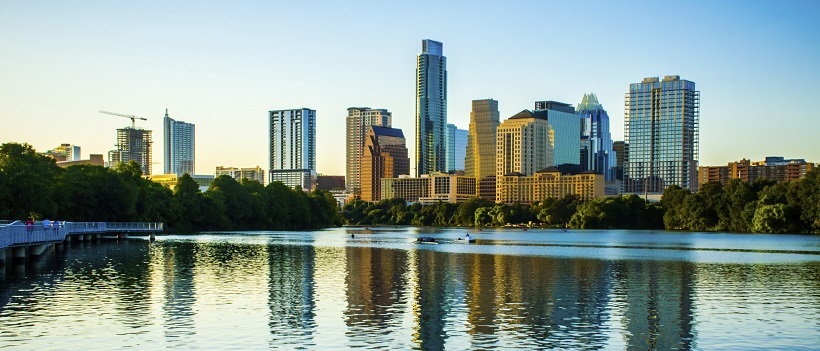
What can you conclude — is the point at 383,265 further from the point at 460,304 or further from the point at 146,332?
the point at 146,332

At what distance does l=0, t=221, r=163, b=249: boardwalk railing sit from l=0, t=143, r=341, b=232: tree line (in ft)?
16.3

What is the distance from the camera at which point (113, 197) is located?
5433 inches

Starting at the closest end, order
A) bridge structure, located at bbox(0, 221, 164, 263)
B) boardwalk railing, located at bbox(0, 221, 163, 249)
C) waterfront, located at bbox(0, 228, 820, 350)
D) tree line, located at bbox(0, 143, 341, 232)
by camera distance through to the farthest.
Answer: waterfront, located at bbox(0, 228, 820, 350)
boardwalk railing, located at bbox(0, 221, 163, 249)
bridge structure, located at bbox(0, 221, 164, 263)
tree line, located at bbox(0, 143, 341, 232)

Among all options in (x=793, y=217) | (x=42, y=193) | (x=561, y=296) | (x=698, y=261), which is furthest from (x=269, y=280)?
(x=793, y=217)

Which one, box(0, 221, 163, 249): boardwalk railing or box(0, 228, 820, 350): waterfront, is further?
box(0, 221, 163, 249): boardwalk railing

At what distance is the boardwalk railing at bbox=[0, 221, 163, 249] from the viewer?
202ft

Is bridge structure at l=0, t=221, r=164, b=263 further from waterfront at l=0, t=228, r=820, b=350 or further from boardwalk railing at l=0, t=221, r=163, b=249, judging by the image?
waterfront at l=0, t=228, r=820, b=350

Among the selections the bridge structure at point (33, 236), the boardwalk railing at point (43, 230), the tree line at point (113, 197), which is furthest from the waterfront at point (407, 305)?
the tree line at point (113, 197)

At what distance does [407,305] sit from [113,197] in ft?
347

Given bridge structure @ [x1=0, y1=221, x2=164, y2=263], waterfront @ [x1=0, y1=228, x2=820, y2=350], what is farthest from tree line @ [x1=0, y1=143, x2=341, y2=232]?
waterfront @ [x1=0, y1=228, x2=820, y2=350]

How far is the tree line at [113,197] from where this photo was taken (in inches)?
3920

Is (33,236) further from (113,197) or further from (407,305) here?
(113,197)

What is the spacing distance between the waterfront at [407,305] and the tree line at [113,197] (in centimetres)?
2789

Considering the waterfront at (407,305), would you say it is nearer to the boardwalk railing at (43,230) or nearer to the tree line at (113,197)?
the boardwalk railing at (43,230)
